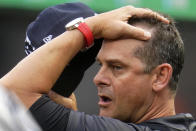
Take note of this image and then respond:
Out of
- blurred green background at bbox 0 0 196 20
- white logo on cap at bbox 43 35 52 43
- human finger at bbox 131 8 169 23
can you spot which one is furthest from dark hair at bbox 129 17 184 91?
blurred green background at bbox 0 0 196 20

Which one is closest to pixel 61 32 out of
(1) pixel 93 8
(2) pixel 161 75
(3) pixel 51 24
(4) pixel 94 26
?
(3) pixel 51 24

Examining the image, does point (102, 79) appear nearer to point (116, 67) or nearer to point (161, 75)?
point (116, 67)

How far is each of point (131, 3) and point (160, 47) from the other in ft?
12.3

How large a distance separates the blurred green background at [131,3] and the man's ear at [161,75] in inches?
141

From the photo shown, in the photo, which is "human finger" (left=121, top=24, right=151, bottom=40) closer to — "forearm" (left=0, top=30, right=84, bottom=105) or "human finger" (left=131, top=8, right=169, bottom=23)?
"human finger" (left=131, top=8, right=169, bottom=23)

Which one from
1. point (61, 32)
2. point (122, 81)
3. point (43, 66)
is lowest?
point (122, 81)

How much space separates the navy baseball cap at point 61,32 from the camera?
286 centimetres

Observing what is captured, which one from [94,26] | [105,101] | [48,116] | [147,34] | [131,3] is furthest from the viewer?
[131,3]

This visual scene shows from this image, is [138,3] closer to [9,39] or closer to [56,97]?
[9,39]

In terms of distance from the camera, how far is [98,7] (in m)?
6.52

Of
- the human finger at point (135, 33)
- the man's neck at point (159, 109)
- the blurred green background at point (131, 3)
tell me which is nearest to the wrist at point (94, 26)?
the human finger at point (135, 33)

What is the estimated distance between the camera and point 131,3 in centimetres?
644

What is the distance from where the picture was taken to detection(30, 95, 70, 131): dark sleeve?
2.38 m

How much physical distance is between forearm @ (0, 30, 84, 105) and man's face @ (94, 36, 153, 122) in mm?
216
